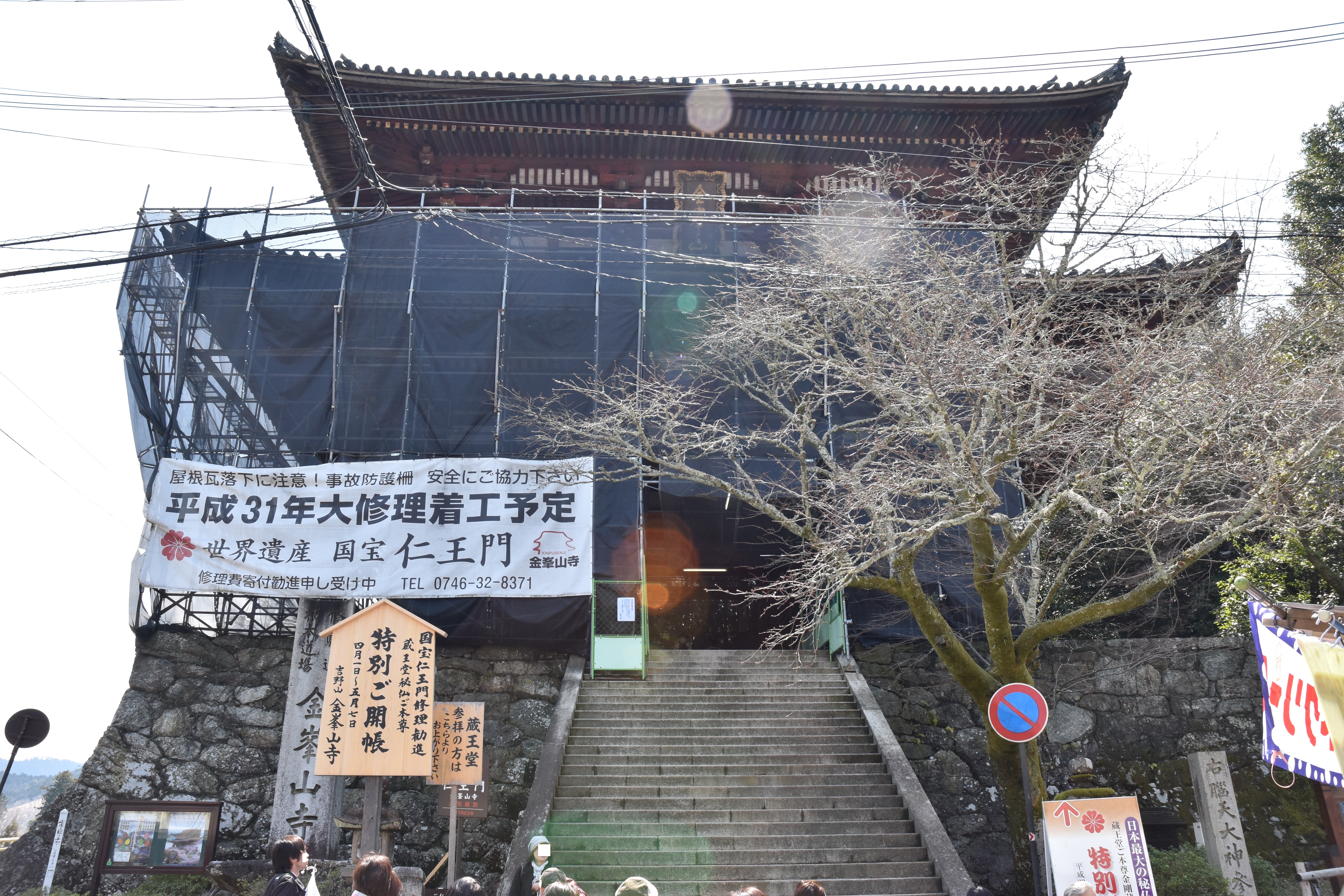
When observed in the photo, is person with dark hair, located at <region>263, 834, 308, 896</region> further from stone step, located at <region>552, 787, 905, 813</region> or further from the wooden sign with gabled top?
stone step, located at <region>552, 787, 905, 813</region>

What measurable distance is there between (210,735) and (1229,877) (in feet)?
38.2

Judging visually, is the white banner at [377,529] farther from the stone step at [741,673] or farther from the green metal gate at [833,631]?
the green metal gate at [833,631]

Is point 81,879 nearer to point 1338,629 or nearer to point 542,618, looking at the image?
point 542,618

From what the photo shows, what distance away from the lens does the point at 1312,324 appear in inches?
364

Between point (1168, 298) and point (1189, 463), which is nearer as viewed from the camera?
point (1189, 463)

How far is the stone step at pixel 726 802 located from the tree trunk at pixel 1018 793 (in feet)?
3.87

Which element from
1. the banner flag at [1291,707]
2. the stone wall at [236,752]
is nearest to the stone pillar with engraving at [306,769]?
the stone wall at [236,752]

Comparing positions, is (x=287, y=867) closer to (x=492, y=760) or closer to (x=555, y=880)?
(x=555, y=880)

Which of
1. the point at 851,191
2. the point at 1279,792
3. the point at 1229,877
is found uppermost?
the point at 851,191

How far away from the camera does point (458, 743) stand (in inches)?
323

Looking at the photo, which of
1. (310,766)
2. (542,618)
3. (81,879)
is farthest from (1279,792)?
(81,879)

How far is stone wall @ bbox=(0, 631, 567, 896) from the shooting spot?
32.7 ft

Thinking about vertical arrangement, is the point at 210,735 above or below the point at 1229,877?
above

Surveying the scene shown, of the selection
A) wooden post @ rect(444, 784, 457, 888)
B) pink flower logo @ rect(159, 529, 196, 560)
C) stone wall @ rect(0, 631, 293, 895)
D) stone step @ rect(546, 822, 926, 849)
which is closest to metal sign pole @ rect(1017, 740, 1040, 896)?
stone step @ rect(546, 822, 926, 849)
